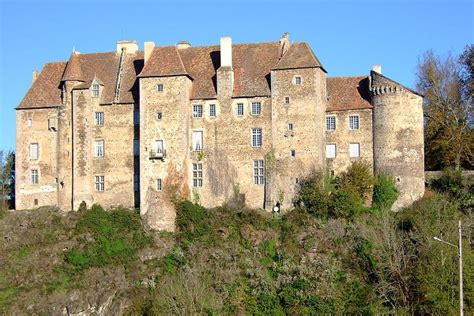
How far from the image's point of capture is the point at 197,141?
211ft

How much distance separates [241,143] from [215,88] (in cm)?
419

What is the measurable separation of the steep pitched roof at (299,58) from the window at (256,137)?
14.1 feet

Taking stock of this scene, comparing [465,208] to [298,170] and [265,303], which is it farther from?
[265,303]

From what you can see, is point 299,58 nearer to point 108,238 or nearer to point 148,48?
point 148,48

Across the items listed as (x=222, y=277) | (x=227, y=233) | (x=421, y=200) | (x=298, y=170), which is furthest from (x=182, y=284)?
(x=421, y=200)

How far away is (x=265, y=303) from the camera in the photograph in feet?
178

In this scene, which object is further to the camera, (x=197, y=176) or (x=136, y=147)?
(x=136, y=147)

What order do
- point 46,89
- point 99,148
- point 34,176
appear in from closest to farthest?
point 99,148
point 34,176
point 46,89

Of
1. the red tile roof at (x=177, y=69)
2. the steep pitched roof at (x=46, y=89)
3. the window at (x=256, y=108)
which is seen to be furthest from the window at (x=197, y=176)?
the steep pitched roof at (x=46, y=89)

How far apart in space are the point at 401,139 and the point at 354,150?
3.36 m

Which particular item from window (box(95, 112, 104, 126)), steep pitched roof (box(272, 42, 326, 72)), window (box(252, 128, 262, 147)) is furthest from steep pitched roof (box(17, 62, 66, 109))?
steep pitched roof (box(272, 42, 326, 72))

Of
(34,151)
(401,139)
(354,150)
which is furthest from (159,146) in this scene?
(401,139)

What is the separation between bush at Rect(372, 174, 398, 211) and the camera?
61.6 m

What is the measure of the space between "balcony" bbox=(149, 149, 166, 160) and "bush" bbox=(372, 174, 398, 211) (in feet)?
45.9
